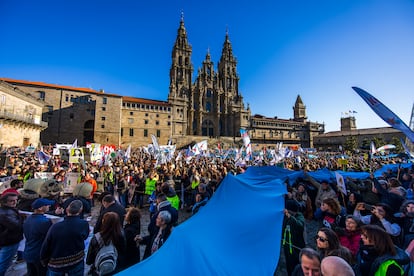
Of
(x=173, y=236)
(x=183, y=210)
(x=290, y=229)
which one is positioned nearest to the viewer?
(x=173, y=236)

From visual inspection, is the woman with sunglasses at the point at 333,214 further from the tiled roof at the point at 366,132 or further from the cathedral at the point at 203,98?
the tiled roof at the point at 366,132

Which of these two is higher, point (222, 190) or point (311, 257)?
point (222, 190)

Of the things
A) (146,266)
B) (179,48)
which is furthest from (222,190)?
(179,48)

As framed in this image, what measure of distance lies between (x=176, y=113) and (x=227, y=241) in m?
52.8

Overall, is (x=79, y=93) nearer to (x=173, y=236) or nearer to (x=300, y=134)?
(x=173, y=236)

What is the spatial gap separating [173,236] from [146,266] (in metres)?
0.48

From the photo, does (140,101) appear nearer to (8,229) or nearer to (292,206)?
(8,229)

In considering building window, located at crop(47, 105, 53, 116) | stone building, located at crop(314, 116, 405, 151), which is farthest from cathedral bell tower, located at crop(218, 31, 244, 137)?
building window, located at crop(47, 105, 53, 116)

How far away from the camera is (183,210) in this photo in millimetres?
8898

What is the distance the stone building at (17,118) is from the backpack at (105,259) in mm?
31145

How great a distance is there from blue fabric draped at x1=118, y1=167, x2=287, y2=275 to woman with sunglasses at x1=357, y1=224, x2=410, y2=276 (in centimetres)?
107

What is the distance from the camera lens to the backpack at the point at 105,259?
8.32 ft

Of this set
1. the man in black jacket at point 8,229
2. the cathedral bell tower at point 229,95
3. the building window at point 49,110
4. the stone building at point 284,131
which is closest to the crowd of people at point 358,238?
the man in black jacket at point 8,229

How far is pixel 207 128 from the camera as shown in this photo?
61.1 meters
